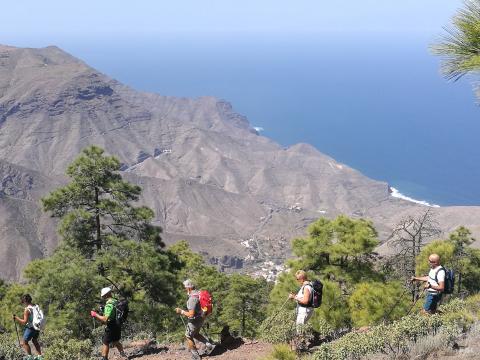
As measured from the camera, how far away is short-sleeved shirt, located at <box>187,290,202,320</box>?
992 centimetres

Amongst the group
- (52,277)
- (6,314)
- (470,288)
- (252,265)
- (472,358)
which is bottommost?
(252,265)

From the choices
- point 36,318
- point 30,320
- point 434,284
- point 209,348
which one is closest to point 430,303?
point 434,284

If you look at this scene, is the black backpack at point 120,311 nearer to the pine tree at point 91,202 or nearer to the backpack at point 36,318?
the backpack at point 36,318

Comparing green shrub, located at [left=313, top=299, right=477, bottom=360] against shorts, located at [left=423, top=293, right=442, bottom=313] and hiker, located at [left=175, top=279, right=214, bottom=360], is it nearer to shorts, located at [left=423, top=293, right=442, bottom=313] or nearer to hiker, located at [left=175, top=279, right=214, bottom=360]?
shorts, located at [left=423, top=293, right=442, bottom=313]

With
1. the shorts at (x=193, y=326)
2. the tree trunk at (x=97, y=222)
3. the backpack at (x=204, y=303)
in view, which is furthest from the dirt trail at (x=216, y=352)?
the tree trunk at (x=97, y=222)

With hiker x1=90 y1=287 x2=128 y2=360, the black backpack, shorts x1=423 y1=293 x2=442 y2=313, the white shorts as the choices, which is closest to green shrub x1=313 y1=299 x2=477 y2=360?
shorts x1=423 y1=293 x2=442 y2=313

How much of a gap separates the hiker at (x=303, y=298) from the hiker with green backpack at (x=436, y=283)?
7.45ft

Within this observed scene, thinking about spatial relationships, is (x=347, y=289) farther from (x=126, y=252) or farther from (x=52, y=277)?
(x=52, y=277)

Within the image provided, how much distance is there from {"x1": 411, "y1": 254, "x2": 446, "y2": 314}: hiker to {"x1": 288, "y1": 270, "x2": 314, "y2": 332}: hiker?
227 centimetres

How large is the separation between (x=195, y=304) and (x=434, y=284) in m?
4.61

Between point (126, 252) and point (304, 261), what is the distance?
6.27 metres

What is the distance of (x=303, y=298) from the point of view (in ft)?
32.3

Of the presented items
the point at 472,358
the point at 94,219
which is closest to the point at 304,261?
the point at 94,219

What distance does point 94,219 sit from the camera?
19047 millimetres
